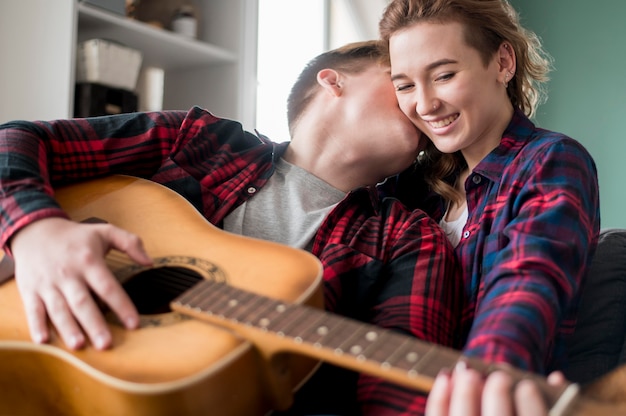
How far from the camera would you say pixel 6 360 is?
68 cm

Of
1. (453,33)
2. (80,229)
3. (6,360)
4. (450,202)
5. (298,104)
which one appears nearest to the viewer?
(6,360)

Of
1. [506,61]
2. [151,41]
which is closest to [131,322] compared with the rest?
[506,61]

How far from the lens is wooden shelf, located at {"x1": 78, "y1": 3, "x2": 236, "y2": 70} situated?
1875 mm

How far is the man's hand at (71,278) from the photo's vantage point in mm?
665

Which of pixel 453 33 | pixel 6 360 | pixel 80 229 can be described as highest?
pixel 453 33

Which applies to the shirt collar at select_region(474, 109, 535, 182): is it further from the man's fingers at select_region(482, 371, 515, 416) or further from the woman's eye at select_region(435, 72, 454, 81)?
the man's fingers at select_region(482, 371, 515, 416)

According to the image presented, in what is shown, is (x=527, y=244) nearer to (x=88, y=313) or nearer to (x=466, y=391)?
(x=466, y=391)

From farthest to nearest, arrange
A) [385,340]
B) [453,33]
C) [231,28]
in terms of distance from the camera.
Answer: [231,28] → [453,33] → [385,340]

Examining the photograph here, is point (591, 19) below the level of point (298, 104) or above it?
above

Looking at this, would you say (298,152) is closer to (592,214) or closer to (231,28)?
(592,214)

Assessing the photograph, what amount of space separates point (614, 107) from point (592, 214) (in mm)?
3157

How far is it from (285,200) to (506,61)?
0.54m

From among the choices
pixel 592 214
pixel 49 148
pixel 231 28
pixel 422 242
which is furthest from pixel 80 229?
pixel 231 28

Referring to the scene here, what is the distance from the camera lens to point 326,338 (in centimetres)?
57
